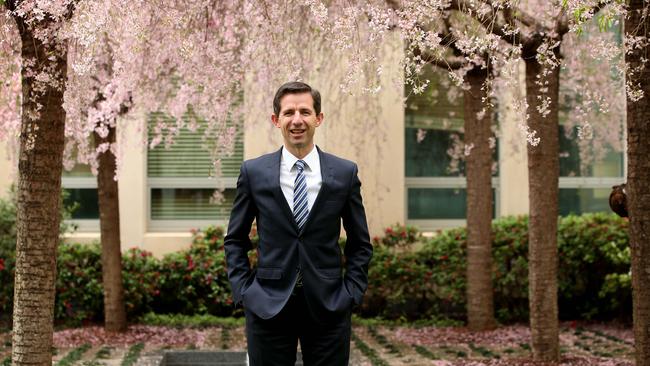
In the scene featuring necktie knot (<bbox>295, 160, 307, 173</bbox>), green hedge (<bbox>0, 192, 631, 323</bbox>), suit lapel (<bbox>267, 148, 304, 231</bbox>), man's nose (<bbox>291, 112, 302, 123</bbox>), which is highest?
man's nose (<bbox>291, 112, 302, 123</bbox>)

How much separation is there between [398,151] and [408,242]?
111cm

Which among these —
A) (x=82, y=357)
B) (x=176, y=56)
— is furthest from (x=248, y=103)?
(x=82, y=357)

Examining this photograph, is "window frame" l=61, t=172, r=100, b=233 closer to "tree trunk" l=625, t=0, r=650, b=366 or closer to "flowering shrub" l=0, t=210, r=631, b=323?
"flowering shrub" l=0, t=210, r=631, b=323

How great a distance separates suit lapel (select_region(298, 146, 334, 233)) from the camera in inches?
146

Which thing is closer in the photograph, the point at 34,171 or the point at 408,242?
the point at 34,171

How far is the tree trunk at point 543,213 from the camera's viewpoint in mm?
6957

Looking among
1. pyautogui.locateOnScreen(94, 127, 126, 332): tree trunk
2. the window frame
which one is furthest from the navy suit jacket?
the window frame

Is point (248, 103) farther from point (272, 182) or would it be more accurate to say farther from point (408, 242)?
point (272, 182)

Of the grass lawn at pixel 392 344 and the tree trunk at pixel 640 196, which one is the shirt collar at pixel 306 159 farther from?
the grass lawn at pixel 392 344

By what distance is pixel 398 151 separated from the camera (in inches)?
425

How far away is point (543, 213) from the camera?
704cm

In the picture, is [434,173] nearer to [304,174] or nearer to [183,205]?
[183,205]

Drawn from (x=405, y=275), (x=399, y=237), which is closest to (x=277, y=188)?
(x=405, y=275)

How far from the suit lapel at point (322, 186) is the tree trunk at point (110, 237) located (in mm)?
5086
